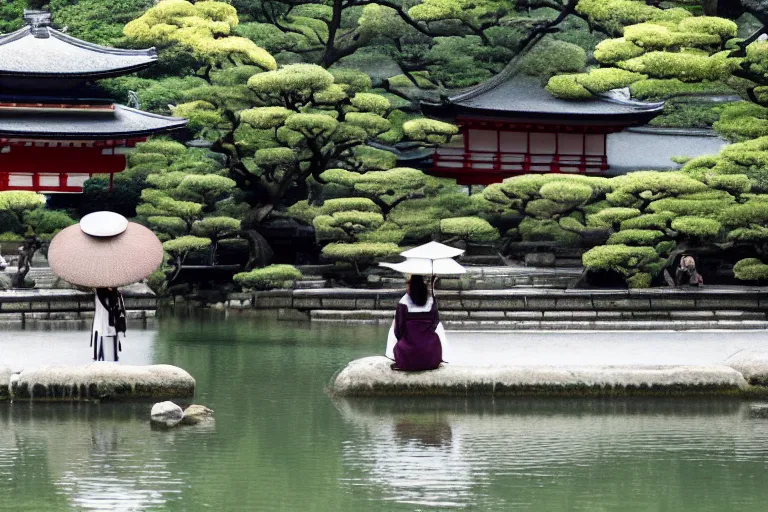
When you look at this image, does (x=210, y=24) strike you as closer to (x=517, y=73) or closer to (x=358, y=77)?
(x=358, y=77)

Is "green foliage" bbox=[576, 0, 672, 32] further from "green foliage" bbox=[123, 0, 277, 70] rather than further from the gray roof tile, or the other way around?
the gray roof tile

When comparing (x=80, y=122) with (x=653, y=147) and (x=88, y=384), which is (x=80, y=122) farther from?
(x=88, y=384)

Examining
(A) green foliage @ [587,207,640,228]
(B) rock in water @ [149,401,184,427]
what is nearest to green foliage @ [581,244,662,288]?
(A) green foliage @ [587,207,640,228]

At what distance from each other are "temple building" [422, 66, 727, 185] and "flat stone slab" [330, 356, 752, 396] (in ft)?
A: 74.4

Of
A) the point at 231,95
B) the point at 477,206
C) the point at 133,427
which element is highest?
the point at 231,95

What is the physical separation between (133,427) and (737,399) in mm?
6589

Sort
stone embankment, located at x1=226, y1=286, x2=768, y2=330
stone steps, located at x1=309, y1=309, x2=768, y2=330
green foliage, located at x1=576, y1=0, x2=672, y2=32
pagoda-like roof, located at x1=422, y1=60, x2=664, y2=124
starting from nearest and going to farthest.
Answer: stone steps, located at x1=309, y1=309, x2=768, y2=330 → stone embankment, located at x1=226, y1=286, x2=768, y2=330 → pagoda-like roof, located at x1=422, y1=60, x2=664, y2=124 → green foliage, located at x1=576, y1=0, x2=672, y2=32

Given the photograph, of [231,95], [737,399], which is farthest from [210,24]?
[737,399]

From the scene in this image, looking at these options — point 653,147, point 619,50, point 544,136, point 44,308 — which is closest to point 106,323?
point 44,308

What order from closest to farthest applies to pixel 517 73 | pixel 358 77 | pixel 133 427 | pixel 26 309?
pixel 133 427, pixel 26 309, pixel 358 77, pixel 517 73

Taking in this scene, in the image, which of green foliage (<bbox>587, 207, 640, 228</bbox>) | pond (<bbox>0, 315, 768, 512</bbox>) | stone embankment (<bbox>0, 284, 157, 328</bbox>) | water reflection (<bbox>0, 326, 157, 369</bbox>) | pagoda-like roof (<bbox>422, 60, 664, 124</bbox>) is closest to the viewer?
pond (<bbox>0, 315, 768, 512</bbox>)

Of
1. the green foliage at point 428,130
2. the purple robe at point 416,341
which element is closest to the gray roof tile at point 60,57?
the green foliage at point 428,130

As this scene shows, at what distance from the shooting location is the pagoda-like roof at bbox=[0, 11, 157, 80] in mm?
34844

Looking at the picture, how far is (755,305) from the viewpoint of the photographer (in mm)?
26812
